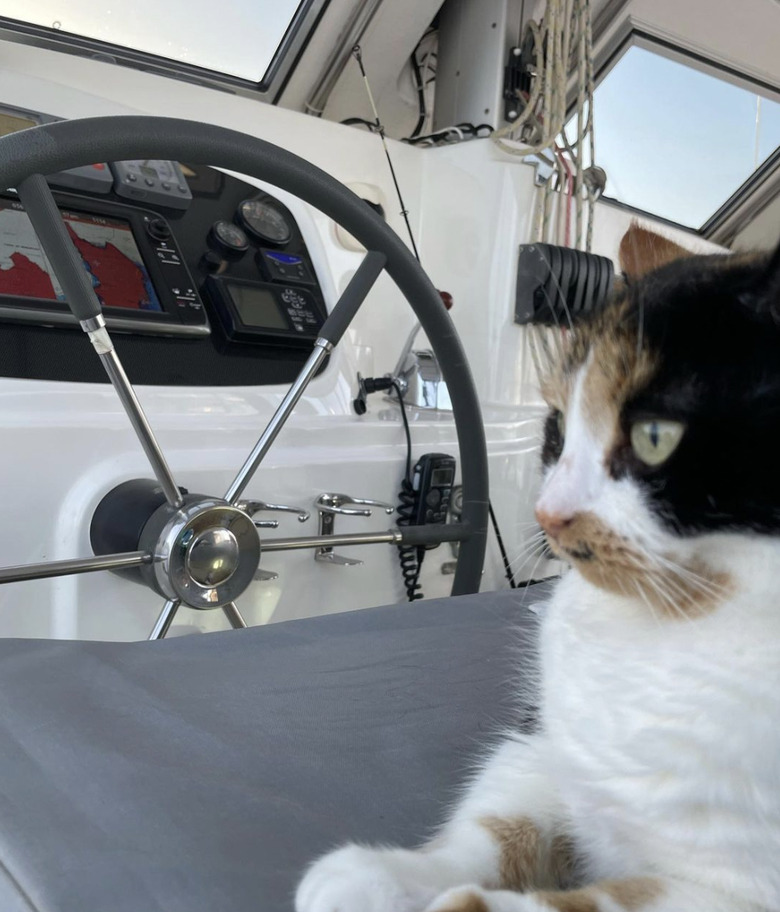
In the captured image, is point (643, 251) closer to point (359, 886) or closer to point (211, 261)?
point (359, 886)

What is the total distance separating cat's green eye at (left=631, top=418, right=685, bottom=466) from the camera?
382mm

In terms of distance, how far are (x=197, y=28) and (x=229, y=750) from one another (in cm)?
164

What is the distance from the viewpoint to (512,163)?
1.55 metres

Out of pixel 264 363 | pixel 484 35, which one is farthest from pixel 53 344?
pixel 484 35

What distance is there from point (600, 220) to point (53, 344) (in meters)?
1.50

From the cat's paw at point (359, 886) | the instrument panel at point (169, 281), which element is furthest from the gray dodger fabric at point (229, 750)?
the instrument panel at point (169, 281)

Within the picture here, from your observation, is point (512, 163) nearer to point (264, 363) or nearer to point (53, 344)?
point (264, 363)

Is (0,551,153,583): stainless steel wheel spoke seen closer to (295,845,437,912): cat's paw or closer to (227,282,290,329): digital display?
(295,845,437,912): cat's paw

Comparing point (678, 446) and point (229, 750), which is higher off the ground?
point (678, 446)

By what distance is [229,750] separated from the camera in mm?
468

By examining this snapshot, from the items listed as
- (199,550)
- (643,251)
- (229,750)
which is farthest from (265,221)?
→ (229,750)

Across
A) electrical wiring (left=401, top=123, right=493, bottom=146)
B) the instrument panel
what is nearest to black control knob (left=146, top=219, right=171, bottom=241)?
the instrument panel

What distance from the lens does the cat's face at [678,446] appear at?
1.21 ft

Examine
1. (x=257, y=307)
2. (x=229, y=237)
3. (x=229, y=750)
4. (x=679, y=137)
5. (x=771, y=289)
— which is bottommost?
(x=229, y=750)
